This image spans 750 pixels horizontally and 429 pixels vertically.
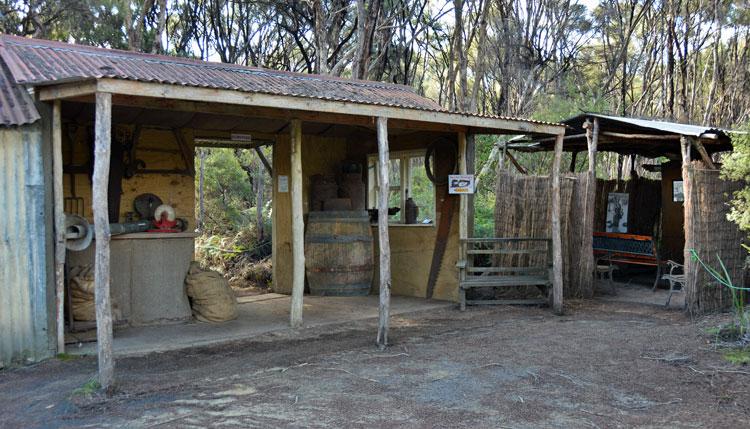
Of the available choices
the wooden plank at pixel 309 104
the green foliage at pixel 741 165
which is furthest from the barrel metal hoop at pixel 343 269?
the green foliage at pixel 741 165

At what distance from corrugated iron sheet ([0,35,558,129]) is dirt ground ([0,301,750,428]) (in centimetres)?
237

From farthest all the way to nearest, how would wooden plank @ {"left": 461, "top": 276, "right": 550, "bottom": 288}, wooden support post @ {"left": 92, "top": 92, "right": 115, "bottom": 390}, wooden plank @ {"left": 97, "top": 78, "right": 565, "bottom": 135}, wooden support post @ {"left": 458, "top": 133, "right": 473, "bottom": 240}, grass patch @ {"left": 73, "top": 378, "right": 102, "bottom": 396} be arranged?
1. wooden support post @ {"left": 458, "top": 133, "right": 473, "bottom": 240}
2. wooden plank @ {"left": 461, "top": 276, "right": 550, "bottom": 288}
3. wooden plank @ {"left": 97, "top": 78, "right": 565, "bottom": 135}
4. wooden support post @ {"left": 92, "top": 92, "right": 115, "bottom": 390}
5. grass patch @ {"left": 73, "top": 378, "right": 102, "bottom": 396}

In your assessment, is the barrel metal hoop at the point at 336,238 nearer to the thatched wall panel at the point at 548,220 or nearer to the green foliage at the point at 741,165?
the thatched wall panel at the point at 548,220

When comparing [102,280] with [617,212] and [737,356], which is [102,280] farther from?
[617,212]

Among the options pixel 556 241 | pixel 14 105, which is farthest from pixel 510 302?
pixel 14 105

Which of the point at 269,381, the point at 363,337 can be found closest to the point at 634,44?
the point at 363,337

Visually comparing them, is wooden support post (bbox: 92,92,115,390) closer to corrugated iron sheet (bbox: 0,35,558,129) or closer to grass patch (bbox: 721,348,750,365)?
corrugated iron sheet (bbox: 0,35,558,129)

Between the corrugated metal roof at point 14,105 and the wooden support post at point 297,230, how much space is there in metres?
2.57

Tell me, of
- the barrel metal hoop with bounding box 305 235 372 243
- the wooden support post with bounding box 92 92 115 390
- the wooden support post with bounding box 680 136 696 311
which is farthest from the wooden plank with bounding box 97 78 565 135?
the barrel metal hoop with bounding box 305 235 372 243

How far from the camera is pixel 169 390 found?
491 centimetres

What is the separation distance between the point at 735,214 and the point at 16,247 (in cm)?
691

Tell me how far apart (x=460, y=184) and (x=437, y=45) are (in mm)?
14399

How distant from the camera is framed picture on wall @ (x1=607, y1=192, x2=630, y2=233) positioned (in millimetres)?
12453

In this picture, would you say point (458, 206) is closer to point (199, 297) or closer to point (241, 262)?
point (199, 297)
